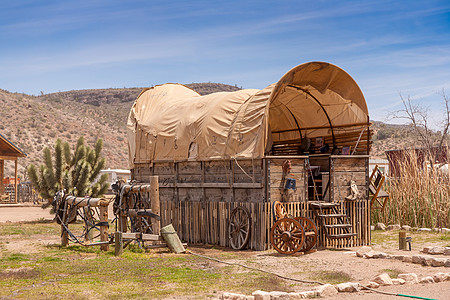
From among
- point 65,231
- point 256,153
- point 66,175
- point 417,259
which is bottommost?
point 417,259

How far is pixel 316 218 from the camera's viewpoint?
14.0 metres

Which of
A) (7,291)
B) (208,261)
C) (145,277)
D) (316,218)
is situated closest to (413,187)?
(316,218)

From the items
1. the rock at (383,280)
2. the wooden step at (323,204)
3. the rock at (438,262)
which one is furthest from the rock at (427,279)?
the wooden step at (323,204)

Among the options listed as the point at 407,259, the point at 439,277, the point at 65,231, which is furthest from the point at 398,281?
the point at 65,231

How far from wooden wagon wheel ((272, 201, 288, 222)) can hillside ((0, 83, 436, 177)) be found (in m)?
41.5

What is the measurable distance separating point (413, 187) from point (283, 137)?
14.5 feet

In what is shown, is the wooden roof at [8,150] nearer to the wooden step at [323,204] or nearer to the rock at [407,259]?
the wooden step at [323,204]

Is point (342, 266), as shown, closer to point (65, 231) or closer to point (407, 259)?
point (407, 259)

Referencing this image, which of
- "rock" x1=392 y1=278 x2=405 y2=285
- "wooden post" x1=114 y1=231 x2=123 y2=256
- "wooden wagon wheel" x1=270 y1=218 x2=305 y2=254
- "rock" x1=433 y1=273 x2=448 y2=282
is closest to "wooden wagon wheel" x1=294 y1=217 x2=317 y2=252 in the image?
"wooden wagon wheel" x1=270 y1=218 x2=305 y2=254

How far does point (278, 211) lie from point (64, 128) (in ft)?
191

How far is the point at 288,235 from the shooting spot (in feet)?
41.7

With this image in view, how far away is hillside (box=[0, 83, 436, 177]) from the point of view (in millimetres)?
60094

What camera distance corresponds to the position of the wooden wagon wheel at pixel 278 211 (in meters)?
13.3

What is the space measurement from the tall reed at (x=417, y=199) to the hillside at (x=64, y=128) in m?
34.9
